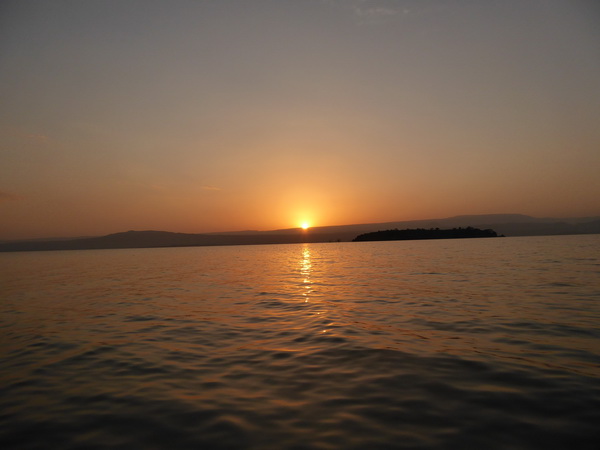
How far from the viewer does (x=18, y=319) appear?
1712 cm

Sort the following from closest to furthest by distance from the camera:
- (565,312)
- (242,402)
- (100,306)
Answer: (242,402) < (565,312) < (100,306)

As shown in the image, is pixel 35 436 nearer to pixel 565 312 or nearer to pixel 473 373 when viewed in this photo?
pixel 473 373

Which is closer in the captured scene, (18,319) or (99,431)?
(99,431)

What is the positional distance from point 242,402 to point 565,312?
14265mm

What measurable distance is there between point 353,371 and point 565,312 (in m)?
11.3

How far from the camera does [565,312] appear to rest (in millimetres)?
14844

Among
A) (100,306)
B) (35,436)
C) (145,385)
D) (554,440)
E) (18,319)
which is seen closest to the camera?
(554,440)

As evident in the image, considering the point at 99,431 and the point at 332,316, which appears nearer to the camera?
the point at 99,431

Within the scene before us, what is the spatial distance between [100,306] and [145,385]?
1399cm

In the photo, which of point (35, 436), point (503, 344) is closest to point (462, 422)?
point (503, 344)

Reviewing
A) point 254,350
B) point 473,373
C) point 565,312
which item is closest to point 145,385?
point 254,350

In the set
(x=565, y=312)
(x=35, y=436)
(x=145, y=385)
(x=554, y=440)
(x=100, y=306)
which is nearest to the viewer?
(x=554, y=440)

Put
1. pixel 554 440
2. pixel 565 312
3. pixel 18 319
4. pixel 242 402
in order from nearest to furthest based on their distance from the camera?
pixel 554 440 < pixel 242 402 < pixel 565 312 < pixel 18 319

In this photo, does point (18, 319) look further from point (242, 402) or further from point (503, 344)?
point (503, 344)
